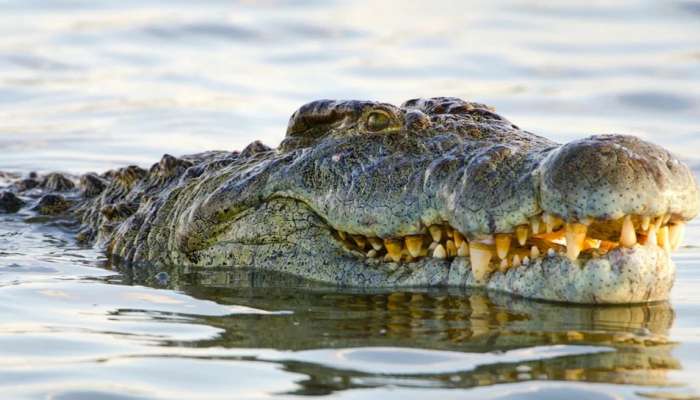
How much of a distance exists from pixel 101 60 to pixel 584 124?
7527 millimetres

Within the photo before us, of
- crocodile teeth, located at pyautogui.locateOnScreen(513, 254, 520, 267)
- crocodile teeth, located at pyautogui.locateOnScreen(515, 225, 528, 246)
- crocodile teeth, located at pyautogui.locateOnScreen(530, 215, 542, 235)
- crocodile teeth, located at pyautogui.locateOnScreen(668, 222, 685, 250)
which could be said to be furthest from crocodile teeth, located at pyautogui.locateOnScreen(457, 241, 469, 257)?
crocodile teeth, located at pyautogui.locateOnScreen(668, 222, 685, 250)

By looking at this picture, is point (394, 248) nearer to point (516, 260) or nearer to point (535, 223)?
point (516, 260)

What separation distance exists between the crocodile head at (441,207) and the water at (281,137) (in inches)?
5.9

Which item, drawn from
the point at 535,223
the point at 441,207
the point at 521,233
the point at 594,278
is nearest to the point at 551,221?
the point at 535,223

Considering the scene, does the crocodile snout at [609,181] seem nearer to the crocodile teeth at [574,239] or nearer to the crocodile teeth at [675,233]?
the crocodile teeth at [574,239]

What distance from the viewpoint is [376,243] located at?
604 cm

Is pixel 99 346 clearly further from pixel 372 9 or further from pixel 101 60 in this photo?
pixel 372 9

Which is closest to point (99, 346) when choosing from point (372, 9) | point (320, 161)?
point (320, 161)

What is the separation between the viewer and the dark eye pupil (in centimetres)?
621

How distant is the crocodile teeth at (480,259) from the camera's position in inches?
221

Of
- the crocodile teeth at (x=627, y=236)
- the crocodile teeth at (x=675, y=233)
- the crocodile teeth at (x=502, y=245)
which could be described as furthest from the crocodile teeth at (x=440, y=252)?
the crocodile teeth at (x=675, y=233)

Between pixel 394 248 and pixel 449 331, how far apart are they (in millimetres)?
1009

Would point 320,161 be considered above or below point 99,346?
above

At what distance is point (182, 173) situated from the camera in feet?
25.9
